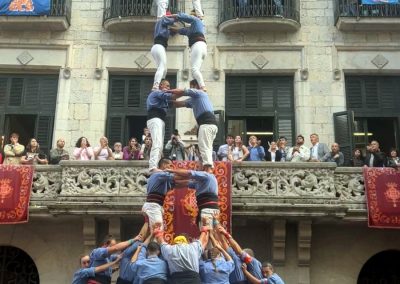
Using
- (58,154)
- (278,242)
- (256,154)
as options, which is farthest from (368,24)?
(58,154)

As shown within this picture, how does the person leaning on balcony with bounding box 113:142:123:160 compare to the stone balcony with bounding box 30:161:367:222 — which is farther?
the person leaning on balcony with bounding box 113:142:123:160

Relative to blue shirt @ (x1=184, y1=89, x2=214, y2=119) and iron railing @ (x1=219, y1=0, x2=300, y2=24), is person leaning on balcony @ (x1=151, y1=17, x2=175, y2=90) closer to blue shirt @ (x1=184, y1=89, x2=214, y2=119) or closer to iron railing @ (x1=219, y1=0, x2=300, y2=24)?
blue shirt @ (x1=184, y1=89, x2=214, y2=119)

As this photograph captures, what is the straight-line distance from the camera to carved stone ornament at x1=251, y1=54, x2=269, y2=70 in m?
18.3

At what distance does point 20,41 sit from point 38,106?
2.08 meters

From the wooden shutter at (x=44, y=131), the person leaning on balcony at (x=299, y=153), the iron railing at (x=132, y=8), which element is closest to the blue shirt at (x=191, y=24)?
the person leaning on balcony at (x=299, y=153)

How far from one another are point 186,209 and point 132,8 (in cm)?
765

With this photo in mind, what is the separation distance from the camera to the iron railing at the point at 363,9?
18.3 metres

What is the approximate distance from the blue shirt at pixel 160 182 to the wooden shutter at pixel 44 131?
27.4 ft

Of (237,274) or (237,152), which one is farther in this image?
(237,152)

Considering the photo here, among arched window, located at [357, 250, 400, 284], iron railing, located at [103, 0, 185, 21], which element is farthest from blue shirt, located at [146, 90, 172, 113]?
iron railing, located at [103, 0, 185, 21]

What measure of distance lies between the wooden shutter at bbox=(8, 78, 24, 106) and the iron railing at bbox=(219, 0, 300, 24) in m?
6.37

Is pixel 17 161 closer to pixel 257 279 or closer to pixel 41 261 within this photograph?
pixel 41 261

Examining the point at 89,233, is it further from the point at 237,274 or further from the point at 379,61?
the point at 379,61

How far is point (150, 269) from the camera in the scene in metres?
9.02
